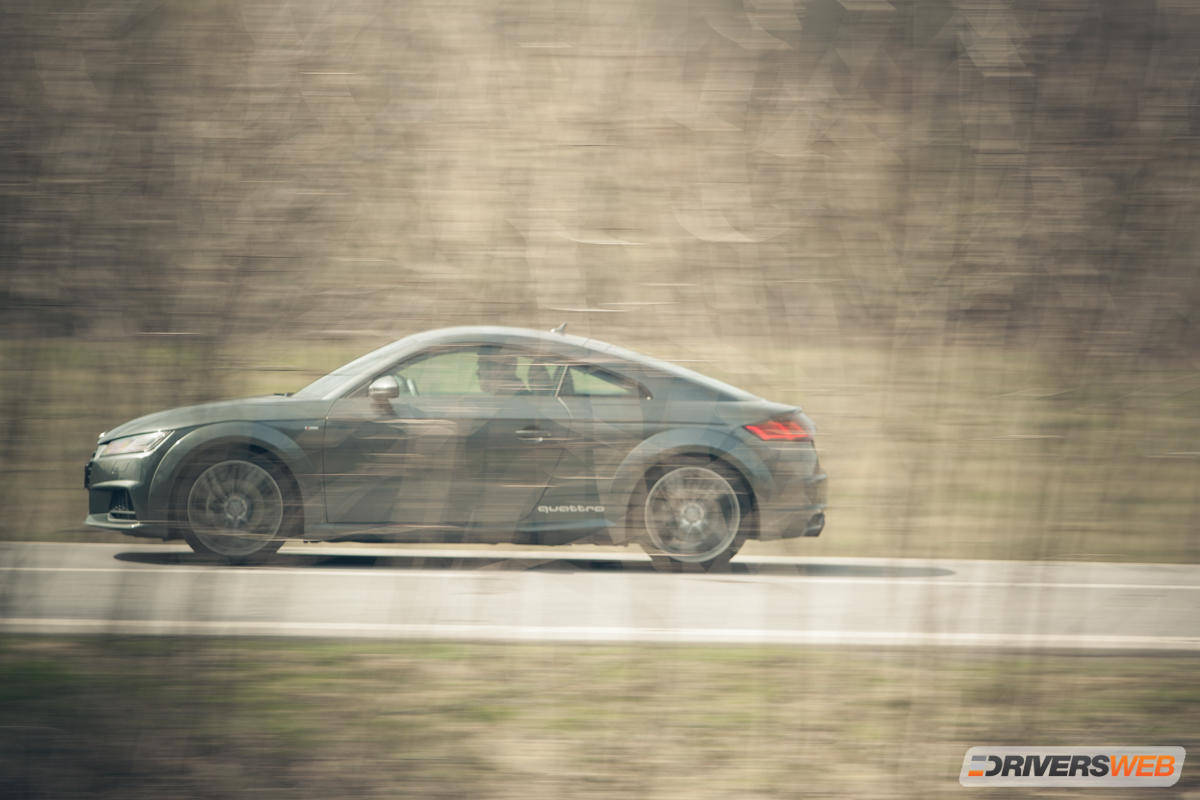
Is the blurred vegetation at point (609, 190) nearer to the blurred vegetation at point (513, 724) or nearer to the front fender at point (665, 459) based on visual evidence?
the front fender at point (665, 459)

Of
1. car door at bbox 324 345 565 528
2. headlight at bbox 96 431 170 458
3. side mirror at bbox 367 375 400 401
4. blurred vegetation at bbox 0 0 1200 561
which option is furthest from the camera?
side mirror at bbox 367 375 400 401

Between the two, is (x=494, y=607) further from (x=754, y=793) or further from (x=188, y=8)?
(x=188, y=8)

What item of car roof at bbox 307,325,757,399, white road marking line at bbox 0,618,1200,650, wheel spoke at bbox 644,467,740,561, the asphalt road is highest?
car roof at bbox 307,325,757,399

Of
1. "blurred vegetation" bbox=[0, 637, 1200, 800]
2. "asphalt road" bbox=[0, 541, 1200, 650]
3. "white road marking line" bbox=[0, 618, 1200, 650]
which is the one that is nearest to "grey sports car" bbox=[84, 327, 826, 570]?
"asphalt road" bbox=[0, 541, 1200, 650]

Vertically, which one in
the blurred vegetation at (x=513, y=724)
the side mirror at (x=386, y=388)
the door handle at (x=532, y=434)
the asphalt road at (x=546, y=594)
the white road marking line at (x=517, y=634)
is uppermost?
the side mirror at (x=386, y=388)

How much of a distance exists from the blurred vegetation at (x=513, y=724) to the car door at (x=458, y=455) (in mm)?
482

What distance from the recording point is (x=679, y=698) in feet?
12.7

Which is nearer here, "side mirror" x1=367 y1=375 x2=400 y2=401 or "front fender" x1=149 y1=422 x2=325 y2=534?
"front fender" x1=149 y1=422 x2=325 y2=534

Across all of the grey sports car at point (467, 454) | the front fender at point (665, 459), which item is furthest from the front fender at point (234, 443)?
the front fender at point (665, 459)

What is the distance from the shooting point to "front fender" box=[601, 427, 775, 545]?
3.81 metres

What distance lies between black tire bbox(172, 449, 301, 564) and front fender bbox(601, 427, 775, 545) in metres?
1.03

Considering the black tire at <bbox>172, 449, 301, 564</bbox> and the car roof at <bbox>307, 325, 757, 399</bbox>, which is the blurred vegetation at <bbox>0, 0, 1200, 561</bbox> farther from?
the black tire at <bbox>172, 449, 301, 564</bbox>

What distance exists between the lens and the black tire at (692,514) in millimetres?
4082

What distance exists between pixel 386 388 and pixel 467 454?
0.53 m
